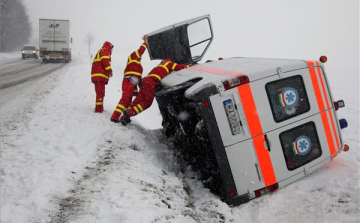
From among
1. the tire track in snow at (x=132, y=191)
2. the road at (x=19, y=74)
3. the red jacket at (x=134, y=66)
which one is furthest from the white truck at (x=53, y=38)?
the tire track in snow at (x=132, y=191)

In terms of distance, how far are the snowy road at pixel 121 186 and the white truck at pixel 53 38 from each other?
19914 millimetres

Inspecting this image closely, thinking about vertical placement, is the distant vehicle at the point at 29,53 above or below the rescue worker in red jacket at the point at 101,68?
above

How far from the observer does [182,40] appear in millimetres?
5848

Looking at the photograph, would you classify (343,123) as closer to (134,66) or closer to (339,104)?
(339,104)

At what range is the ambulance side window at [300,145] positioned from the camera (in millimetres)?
3320

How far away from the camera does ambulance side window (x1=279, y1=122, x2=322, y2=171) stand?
10.9 feet

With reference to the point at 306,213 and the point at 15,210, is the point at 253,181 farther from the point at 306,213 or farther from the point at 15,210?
the point at 15,210

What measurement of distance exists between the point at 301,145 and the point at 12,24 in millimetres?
61524

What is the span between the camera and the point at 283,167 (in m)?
3.31

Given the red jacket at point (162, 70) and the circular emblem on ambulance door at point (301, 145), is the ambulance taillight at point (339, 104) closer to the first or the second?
the circular emblem on ambulance door at point (301, 145)

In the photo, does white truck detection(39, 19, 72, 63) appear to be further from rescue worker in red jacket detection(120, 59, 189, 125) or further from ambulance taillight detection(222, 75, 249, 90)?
ambulance taillight detection(222, 75, 249, 90)

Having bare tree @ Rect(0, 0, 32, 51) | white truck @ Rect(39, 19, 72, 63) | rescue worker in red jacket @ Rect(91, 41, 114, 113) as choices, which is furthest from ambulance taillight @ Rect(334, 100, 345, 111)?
bare tree @ Rect(0, 0, 32, 51)

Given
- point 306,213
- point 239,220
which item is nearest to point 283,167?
point 306,213

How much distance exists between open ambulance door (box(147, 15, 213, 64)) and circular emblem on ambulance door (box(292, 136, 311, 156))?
10.6 ft
